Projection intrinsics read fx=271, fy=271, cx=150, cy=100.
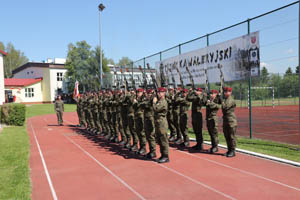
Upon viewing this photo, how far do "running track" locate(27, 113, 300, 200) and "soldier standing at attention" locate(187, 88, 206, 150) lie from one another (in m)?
0.61

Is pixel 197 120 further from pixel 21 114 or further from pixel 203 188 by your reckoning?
pixel 21 114

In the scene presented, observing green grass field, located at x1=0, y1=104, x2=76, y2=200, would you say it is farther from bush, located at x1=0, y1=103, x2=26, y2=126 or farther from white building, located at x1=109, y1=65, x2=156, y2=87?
bush, located at x1=0, y1=103, x2=26, y2=126

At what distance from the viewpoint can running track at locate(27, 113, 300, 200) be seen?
452 cm

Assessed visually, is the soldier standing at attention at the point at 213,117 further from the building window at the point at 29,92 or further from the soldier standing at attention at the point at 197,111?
the building window at the point at 29,92

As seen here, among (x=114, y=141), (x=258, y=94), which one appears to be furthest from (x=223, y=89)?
(x=258, y=94)

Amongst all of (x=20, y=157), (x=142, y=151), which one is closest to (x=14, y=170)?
(x=20, y=157)

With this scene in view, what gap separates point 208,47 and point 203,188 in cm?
705

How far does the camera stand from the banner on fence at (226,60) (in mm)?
8664

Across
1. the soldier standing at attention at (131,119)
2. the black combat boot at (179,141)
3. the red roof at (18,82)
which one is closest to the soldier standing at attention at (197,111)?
the black combat boot at (179,141)

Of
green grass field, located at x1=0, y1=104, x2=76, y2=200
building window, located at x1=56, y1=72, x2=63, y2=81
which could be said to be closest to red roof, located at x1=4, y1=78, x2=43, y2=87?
building window, located at x1=56, y1=72, x2=63, y2=81

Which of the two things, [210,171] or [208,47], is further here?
[208,47]

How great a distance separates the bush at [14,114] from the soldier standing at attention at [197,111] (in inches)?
431

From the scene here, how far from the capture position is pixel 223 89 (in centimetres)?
727

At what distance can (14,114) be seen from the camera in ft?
49.3
